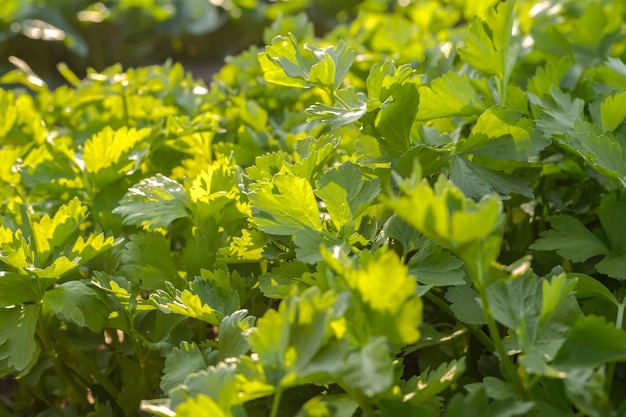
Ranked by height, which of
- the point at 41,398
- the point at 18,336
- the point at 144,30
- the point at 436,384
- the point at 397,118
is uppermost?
the point at 397,118

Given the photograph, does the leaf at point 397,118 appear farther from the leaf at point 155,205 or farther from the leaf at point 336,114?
the leaf at point 155,205

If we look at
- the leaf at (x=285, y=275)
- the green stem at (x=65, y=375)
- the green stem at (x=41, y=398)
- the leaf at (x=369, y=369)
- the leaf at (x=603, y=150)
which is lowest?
the green stem at (x=41, y=398)

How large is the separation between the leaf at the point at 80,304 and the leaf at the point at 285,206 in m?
0.25

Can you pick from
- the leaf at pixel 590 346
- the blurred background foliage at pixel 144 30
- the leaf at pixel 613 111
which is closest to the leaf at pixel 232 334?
the leaf at pixel 590 346

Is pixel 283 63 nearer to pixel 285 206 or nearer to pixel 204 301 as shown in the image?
pixel 285 206

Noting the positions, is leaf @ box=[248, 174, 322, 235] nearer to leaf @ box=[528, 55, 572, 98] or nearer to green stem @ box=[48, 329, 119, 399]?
green stem @ box=[48, 329, 119, 399]

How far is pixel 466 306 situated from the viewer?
81cm

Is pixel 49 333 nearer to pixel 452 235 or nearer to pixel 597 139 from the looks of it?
pixel 452 235

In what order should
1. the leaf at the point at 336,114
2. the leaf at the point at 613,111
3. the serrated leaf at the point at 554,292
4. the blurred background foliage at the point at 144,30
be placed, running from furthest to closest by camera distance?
the blurred background foliage at the point at 144,30 < the leaf at the point at 613,111 < the leaf at the point at 336,114 < the serrated leaf at the point at 554,292

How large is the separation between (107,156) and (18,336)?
1.15 feet

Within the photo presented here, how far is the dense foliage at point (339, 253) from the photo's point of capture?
61 centimetres

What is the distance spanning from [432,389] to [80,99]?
114cm

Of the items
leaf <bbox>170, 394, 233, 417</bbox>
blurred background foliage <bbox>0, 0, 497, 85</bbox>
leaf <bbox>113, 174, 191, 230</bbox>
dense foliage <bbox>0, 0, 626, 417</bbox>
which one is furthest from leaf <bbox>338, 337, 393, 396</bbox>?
blurred background foliage <bbox>0, 0, 497, 85</bbox>

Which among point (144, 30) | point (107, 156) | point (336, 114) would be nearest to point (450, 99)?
point (336, 114)
